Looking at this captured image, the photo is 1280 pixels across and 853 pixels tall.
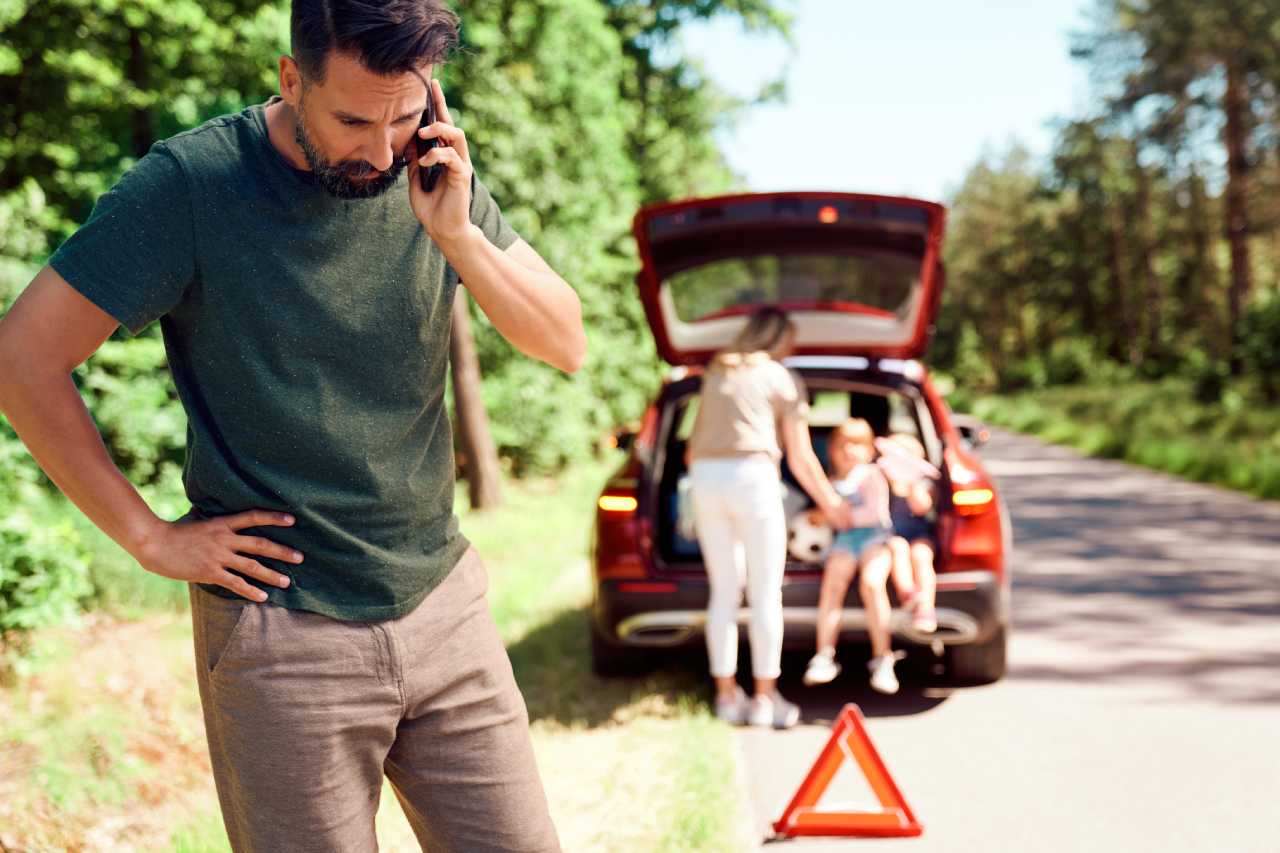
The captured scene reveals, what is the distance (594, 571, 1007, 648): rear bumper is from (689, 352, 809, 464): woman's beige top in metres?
0.66

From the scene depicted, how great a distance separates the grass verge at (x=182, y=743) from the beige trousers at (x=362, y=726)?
7.17ft

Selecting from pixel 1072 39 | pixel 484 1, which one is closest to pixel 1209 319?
pixel 1072 39

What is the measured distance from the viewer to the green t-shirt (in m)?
1.75

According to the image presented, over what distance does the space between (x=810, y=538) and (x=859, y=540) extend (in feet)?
1.73

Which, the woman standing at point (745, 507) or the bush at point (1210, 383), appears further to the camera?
the bush at point (1210, 383)

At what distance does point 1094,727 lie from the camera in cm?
548

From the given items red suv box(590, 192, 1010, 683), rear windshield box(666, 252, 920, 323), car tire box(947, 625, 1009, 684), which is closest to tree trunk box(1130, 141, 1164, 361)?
rear windshield box(666, 252, 920, 323)

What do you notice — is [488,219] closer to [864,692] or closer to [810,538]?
[810,538]

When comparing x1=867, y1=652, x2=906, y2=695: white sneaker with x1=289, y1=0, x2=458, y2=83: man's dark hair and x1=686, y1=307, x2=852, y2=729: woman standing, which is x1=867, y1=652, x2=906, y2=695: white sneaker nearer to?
x1=686, y1=307, x2=852, y2=729: woman standing

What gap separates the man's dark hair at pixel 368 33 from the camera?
1658 mm

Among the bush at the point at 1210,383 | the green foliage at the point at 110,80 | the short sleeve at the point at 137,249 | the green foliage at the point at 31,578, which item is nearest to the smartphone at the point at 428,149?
the short sleeve at the point at 137,249

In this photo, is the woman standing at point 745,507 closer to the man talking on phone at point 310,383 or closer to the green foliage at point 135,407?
the man talking on phone at point 310,383

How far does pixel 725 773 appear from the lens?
15.9 ft

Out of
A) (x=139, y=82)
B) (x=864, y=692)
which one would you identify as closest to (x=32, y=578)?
(x=864, y=692)
